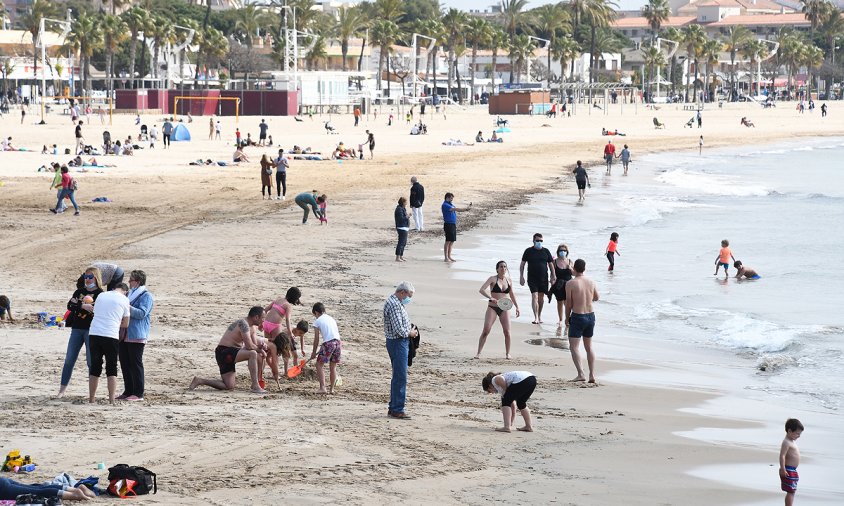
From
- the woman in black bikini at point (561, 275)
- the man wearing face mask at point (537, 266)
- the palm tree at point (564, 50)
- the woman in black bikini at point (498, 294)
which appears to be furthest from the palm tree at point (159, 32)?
the woman in black bikini at point (498, 294)

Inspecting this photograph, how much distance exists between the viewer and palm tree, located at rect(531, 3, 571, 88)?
133625mm

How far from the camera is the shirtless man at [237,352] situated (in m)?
11.6

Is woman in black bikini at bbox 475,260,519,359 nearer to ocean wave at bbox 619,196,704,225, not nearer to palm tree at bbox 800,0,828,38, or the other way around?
ocean wave at bbox 619,196,704,225

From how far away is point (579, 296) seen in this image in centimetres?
1310

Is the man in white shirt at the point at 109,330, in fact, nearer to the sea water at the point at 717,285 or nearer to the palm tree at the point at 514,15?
the sea water at the point at 717,285

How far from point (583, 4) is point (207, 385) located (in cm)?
13129

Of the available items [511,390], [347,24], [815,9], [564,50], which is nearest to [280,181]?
[511,390]

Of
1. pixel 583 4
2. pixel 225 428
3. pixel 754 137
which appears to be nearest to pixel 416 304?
pixel 225 428

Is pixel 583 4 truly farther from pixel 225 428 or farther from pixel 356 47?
pixel 225 428

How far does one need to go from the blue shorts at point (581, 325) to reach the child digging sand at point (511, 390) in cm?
253

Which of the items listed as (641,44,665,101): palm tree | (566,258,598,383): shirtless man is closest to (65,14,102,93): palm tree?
(641,44,665,101): palm tree

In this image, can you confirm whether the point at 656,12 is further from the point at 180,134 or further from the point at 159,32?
the point at 180,134

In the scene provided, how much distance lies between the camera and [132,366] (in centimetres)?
1084

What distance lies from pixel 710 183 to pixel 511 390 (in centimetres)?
3643
